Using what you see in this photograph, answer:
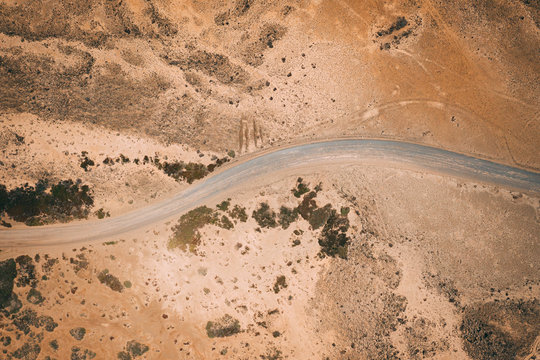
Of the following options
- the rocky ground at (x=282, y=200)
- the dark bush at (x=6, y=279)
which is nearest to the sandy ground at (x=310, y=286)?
the rocky ground at (x=282, y=200)

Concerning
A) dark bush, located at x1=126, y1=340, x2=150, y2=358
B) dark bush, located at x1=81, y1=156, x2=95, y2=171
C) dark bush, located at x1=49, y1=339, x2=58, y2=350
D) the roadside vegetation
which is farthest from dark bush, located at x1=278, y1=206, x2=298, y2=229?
dark bush, located at x1=49, y1=339, x2=58, y2=350

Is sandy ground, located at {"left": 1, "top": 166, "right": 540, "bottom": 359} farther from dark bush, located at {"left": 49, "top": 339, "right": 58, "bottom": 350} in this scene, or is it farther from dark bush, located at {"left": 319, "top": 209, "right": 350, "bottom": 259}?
dark bush, located at {"left": 319, "top": 209, "right": 350, "bottom": 259}

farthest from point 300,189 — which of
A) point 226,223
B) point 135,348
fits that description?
point 135,348

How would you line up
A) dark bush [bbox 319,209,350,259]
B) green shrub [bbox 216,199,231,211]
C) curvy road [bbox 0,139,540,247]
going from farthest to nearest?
curvy road [bbox 0,139,540,247], green shrub [bbox 216,199,231,211], dark bush [bbox 319,209,350,259]

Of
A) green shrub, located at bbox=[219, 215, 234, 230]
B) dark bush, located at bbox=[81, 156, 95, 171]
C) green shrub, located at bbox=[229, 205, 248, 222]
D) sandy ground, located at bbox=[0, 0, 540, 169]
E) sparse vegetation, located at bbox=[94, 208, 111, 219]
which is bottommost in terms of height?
green shrub, located at bbox=[219, 215, 234, 230]

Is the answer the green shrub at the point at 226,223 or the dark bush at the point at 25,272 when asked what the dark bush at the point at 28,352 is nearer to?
the dark bush at the point at 25,272
